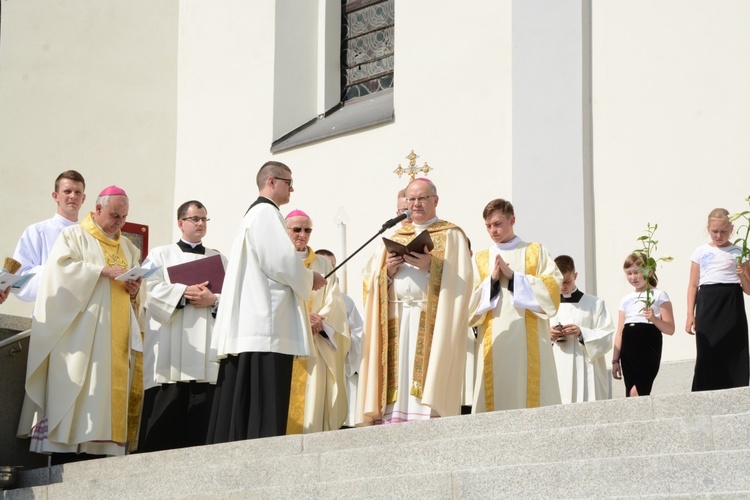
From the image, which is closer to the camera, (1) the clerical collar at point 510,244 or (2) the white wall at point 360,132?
(1) the clerical collar at point 510,244

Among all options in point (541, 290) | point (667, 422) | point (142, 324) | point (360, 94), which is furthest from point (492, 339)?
point (360, 94)

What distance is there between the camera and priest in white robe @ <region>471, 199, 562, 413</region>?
9078 millimetres

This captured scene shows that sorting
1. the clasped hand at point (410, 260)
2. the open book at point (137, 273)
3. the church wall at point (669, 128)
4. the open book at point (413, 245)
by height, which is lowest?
the open book at point (137, 273)

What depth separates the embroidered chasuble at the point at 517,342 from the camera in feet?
29.8

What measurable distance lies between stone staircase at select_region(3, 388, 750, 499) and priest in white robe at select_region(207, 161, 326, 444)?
0.63 meters

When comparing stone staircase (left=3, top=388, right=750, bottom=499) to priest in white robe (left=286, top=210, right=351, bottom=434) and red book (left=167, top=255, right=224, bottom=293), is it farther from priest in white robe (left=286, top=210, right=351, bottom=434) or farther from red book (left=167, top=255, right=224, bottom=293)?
priest in white robe (left=286, top=210, right=351, bottom=434)

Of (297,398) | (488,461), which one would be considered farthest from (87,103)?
(488,461)

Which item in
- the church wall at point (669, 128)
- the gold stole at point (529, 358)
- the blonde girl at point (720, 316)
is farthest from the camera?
the church wall at point (669, 128)

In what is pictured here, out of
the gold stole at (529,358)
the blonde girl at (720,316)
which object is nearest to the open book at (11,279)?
the gold stole at (529,358)

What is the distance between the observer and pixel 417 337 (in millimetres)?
8719

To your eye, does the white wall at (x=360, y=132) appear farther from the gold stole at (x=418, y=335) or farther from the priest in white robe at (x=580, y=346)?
the gold stole at (x=418, y=335)

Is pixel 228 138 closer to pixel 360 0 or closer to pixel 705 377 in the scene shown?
pixel 360 0

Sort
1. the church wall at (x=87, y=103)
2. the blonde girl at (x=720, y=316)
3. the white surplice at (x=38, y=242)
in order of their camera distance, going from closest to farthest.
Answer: the blonde girl at (x=720, y=316) → the white surplice at (x=38, y=242) → the church wall at (x=87, y=103)

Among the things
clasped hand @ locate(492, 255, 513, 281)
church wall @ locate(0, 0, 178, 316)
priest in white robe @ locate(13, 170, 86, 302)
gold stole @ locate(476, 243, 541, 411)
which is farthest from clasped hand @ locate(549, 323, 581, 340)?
church wall @ locate(0, 0, 178, 316)
